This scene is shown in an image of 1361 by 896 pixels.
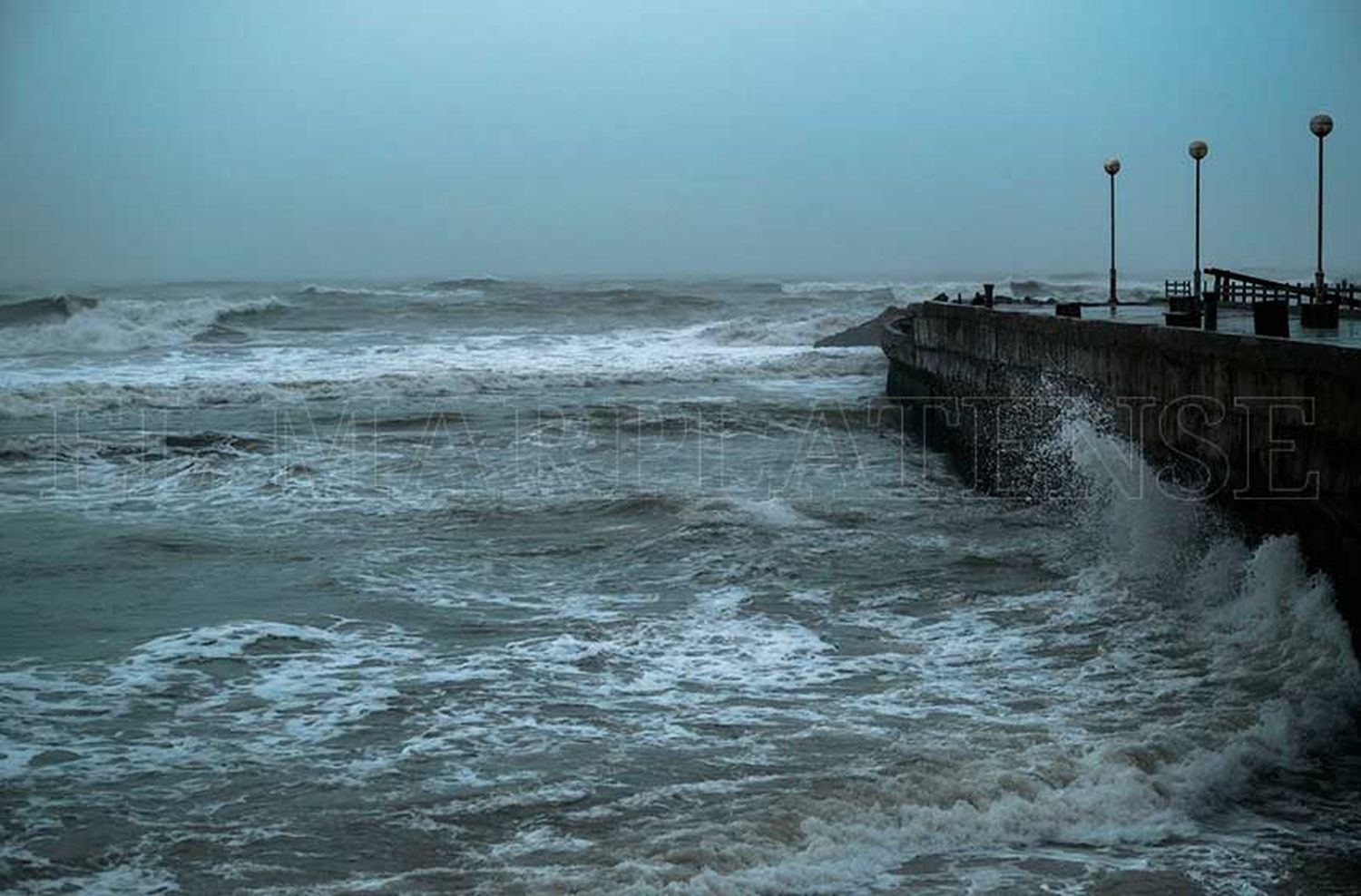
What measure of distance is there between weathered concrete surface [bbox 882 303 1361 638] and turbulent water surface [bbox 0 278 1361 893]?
14.2 inches

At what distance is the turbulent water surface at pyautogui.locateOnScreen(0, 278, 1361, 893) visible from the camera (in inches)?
272

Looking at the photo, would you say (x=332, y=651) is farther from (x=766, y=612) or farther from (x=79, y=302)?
(x=79, y=302)

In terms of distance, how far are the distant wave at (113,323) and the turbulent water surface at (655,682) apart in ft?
91.8

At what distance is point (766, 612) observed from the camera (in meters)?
11.9

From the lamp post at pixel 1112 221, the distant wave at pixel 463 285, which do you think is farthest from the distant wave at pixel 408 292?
the lamp post at pixel 1112 221

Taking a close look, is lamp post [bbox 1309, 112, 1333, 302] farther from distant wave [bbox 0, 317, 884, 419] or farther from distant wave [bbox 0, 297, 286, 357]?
distant wave [bbox 0, 297, 286, 357]

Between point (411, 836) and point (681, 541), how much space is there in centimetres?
791

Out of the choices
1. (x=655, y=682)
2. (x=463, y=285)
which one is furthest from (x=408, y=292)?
(x=655, y=682)

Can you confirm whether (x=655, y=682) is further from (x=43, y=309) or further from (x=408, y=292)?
(x=408, y=292)

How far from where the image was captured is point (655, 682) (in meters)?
9.76

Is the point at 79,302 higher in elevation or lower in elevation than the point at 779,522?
higher

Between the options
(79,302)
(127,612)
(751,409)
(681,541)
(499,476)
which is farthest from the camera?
(79,302)

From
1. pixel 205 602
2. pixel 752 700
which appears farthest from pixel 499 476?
pixel 752 700

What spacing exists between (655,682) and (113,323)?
46.0 meters
